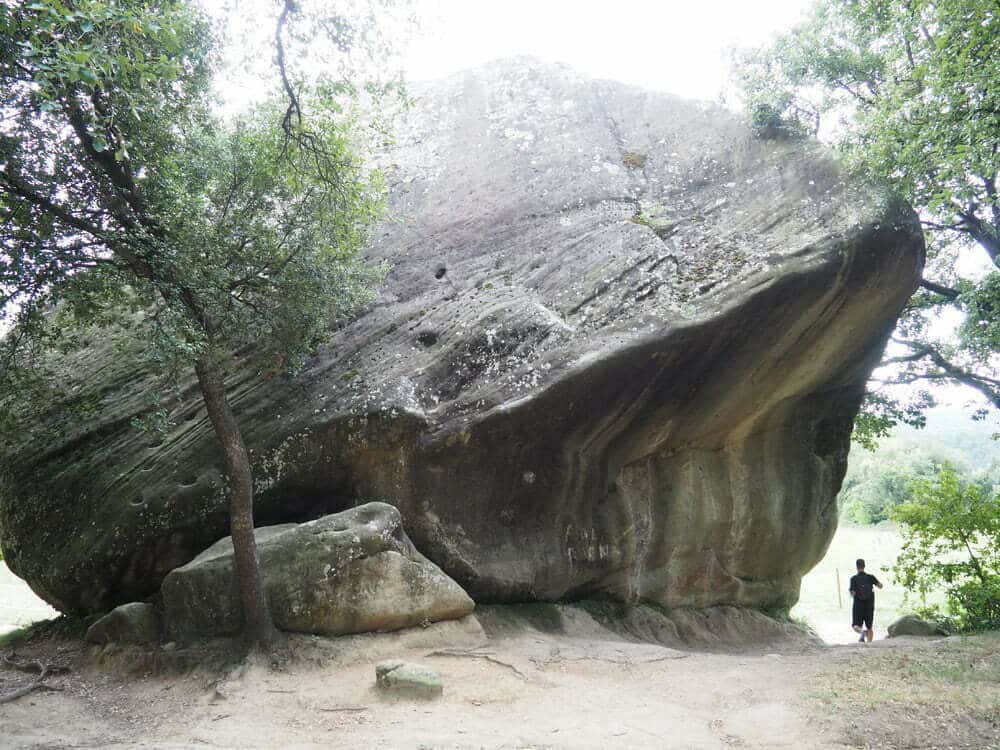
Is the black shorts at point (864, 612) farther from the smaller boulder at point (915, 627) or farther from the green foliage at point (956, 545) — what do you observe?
the green foliage at point (956, 545)

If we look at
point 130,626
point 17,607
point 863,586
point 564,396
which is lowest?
point 17,607

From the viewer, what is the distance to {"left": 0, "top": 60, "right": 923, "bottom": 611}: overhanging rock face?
1078 cm

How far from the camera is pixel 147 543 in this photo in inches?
423

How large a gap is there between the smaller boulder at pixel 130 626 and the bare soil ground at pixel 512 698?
0.21 metres

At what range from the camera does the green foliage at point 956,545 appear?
43.1 ft

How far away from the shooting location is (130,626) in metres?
9.65

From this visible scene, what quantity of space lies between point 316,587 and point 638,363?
18.0ft

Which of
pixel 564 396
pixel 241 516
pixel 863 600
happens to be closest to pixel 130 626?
pixel 241 516

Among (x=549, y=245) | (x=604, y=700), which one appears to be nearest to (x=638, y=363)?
(x=549, y=245)

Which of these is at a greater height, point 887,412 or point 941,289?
point 941,289

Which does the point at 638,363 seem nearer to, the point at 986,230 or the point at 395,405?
the point at 395,405

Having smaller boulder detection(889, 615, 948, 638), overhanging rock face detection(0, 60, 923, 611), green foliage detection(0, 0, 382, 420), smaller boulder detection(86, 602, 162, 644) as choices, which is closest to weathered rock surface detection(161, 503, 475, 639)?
smaller boulder detection(86, 602, 162, 644)

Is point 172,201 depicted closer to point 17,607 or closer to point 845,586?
point 17,607

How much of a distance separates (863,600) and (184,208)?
46.0ft
